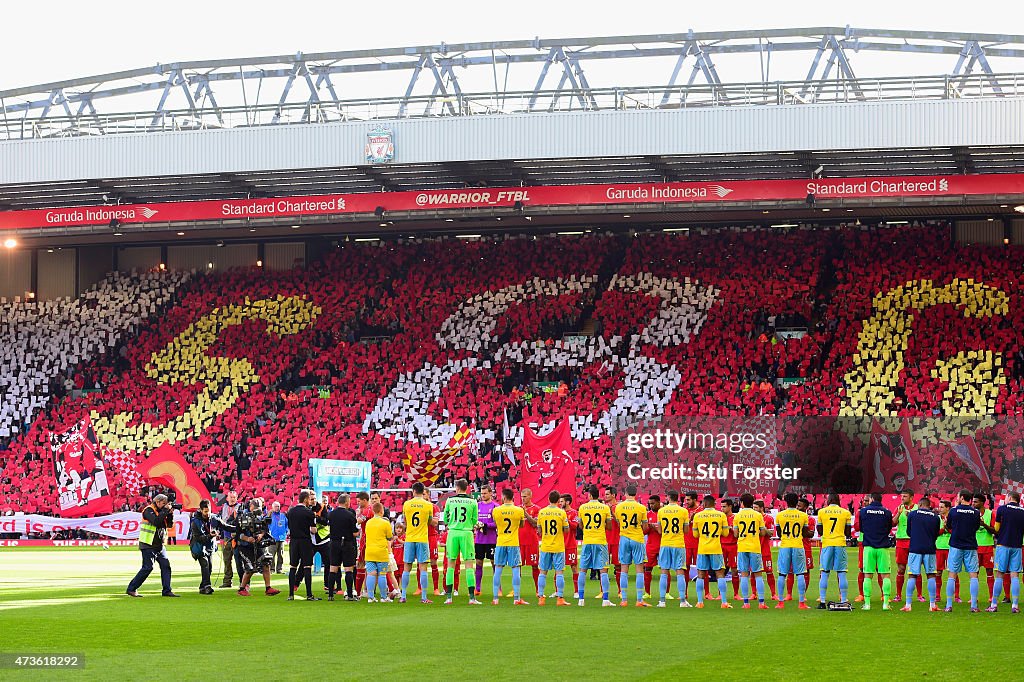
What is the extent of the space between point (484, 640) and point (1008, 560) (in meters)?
8.19

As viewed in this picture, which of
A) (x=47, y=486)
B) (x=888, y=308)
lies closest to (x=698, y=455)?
(x=888, y=308)

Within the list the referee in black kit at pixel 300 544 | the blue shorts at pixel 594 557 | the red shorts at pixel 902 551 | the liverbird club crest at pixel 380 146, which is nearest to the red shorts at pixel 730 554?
the blue shorts at pixel 594 557

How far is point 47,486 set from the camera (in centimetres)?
4372

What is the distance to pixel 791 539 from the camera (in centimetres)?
1972

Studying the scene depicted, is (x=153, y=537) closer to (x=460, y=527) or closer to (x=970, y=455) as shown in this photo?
(x=460, y=527)

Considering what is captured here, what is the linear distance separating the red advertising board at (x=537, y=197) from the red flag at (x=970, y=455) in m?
10.00

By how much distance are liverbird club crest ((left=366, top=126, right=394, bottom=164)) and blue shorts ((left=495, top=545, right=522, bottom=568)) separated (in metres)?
20.9

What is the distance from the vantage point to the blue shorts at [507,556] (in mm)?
20391

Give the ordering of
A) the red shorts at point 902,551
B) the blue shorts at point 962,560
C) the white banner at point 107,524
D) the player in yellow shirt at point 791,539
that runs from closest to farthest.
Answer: the blue shorts at point 962,560, the player in yellow shirt at point 791,539, the red shorts at point 902,551, the white banner at point 107,524

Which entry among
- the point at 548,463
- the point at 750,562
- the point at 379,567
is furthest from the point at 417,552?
the point at 548,463

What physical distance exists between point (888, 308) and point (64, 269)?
99.2 feet

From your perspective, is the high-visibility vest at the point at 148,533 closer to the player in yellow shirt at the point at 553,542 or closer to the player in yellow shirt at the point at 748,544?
the player in yellow shirt at the point at 553,542

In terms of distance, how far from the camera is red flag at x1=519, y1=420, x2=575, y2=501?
32750 millimetres

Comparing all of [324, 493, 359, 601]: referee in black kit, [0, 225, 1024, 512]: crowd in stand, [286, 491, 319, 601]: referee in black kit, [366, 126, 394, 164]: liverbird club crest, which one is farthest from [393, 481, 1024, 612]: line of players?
[366, 126, 394, 164]: liverbird club crest
